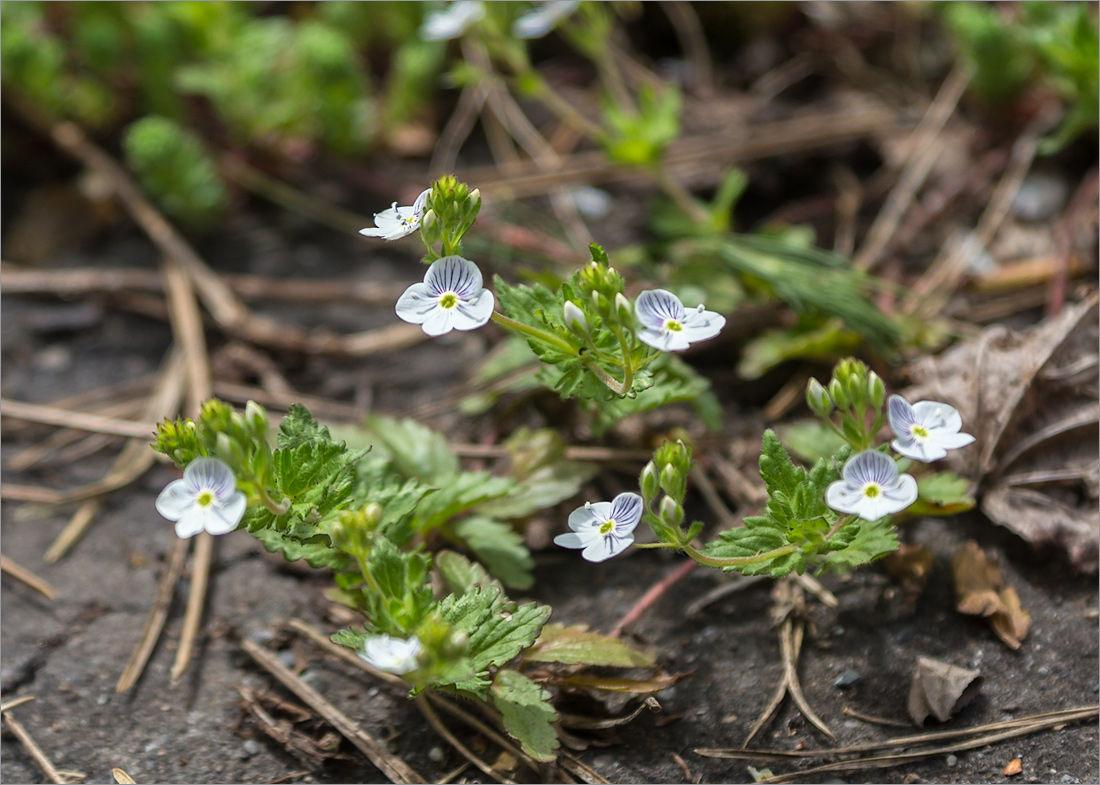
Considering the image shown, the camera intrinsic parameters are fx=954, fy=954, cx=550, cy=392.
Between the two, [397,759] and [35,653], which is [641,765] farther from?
[35,653]

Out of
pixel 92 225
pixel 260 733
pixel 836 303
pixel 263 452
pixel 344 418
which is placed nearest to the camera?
pixel 263 452

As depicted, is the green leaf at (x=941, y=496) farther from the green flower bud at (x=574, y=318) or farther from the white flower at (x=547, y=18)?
the white flower at (x=547, y=18)

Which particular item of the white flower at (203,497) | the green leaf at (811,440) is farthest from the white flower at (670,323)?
the white flower at (203,497)

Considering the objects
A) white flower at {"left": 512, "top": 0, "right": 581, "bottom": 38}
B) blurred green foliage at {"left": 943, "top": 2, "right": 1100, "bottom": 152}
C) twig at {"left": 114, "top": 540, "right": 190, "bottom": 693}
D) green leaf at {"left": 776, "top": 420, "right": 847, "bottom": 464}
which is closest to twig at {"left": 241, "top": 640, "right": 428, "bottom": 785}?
twig at {"left": 114, "top": 540, "right": 190, "bottom": 693}

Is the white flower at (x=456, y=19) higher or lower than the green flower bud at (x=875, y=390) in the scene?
higher

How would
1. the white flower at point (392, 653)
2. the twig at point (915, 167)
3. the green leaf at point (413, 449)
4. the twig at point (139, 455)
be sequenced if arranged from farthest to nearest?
the twig at point (915, 167) < the twig at point (139, 455) < the green leaf at point (413, 449) < the white flower at point (392, 653)

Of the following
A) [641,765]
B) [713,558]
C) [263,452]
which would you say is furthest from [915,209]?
[263,452]
